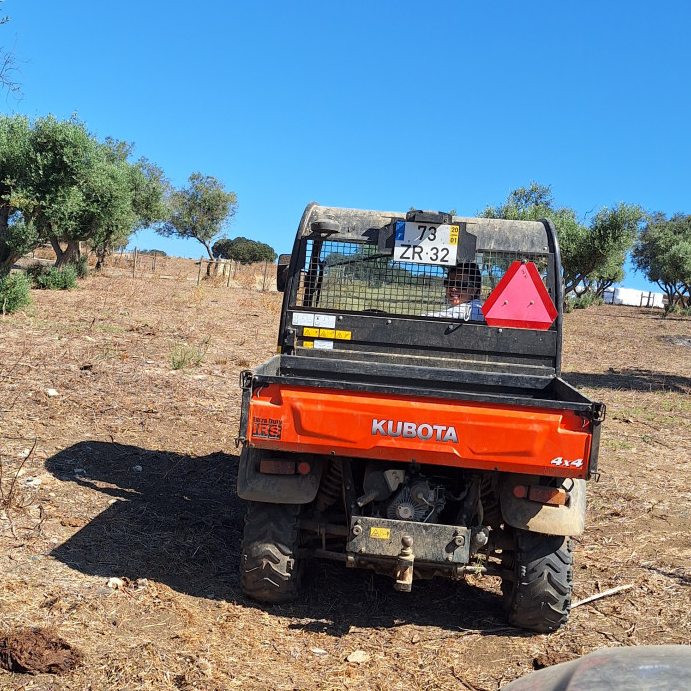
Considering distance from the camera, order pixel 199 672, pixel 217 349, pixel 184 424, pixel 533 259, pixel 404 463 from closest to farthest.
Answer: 1. pixel 199 672
2. pixel 404 463
3. pixel 533 259
4. pixel 184 424
5. pixel 217 349

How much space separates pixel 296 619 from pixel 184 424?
436 centimetres

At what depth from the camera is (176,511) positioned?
19.4 feet

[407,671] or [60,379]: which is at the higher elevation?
[60,379]

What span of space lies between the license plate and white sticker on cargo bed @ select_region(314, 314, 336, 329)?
66cm

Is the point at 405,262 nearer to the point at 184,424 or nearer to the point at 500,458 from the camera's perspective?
the point at 500,458

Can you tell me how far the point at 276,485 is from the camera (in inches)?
168

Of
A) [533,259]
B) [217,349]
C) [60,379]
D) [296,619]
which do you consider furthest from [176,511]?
[217,349]

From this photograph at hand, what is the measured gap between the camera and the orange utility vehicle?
395cm

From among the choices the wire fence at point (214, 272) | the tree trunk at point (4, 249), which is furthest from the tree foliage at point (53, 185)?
the wire fence at point (214, 272)

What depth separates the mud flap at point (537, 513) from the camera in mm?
4129

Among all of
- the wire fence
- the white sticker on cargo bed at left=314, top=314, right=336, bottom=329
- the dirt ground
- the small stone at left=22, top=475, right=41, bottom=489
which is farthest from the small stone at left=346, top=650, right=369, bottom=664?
the wire fence

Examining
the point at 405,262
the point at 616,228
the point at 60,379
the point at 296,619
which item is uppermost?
the point at 616,228

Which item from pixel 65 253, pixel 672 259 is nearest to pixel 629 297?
pixel 672 259

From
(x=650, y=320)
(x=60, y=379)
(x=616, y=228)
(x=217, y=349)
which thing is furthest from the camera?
(x=650, y=320)
